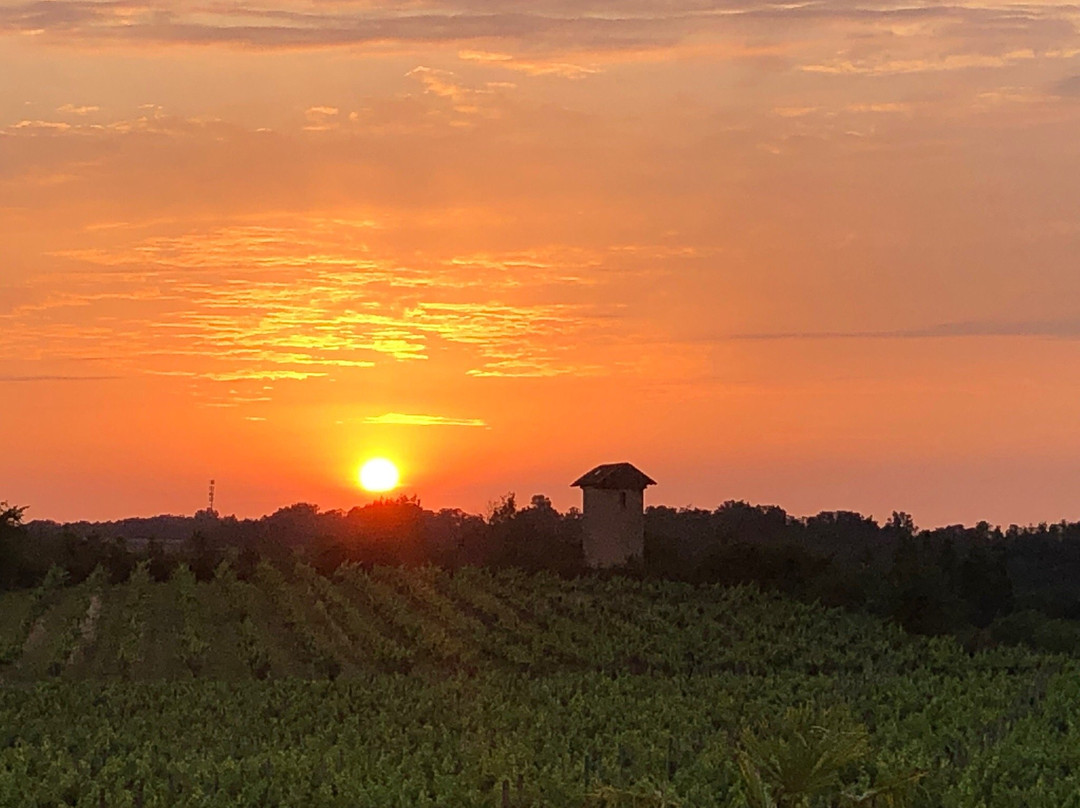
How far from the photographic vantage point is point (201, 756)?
2092 centimetres

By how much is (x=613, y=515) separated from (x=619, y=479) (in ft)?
5.68

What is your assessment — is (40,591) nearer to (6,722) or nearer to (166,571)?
(166,571)

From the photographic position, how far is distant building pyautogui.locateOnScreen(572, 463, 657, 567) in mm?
59438

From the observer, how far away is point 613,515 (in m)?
61.1

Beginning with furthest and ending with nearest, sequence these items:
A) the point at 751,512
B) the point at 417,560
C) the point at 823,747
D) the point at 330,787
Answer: the point at 751,512
the point at 417,560
the point at 330,787
the point at 823,747

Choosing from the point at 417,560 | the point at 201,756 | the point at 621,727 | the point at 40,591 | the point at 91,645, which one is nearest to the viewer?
the point at 201,756

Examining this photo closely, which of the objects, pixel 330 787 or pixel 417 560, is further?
pixel 417 560

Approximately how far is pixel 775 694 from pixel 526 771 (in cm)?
1076

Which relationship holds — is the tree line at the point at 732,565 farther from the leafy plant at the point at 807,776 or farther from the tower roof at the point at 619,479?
the leafy plant at the point at 807,776

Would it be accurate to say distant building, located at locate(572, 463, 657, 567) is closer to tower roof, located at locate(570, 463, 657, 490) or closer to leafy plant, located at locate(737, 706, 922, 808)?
tower roof, located at locate(570, 463, 657, 490)

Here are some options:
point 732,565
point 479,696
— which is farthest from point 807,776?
point 732,565

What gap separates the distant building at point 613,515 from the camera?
195 feet

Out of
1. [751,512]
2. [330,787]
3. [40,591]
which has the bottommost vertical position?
[330,787]

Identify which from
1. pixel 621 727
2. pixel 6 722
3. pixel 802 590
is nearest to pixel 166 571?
pixel 802 590
